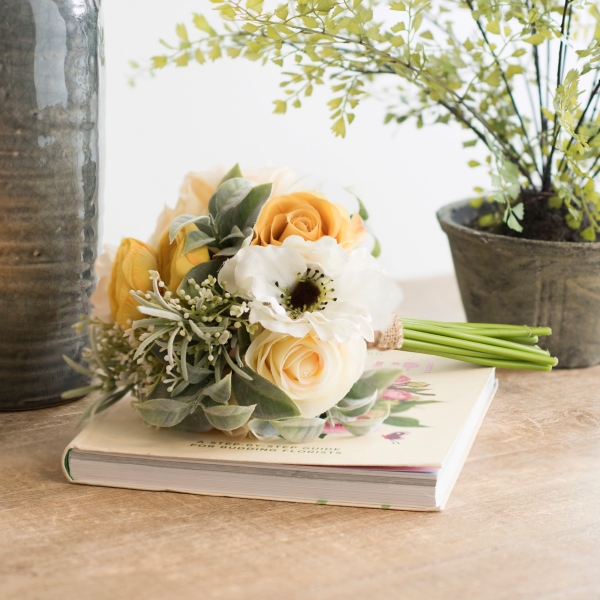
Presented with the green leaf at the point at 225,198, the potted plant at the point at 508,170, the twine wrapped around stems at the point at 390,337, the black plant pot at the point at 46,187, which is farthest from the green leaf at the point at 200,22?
the twine wrapped around stems at the point at 390,337

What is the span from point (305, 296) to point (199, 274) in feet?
0.26

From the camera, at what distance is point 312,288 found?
55 cm

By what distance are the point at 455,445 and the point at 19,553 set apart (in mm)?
312

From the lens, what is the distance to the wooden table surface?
445 mm

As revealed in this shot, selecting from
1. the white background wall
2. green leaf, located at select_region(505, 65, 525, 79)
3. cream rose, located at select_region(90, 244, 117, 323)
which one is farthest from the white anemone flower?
the white background wall

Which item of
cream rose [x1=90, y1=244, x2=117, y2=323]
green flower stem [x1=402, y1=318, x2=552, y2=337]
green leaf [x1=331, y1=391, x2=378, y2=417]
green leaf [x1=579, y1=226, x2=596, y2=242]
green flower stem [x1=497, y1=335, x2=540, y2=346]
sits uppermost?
green leaf [x1=579, y1=226, x2=596, y2=242]

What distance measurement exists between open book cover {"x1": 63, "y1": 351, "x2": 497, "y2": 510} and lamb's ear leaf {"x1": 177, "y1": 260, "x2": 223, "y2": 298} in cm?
12

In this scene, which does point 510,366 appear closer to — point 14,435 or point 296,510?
point 296,510

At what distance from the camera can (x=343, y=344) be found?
56 cm

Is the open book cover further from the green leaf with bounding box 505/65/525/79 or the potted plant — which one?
the green leaf with bounding box 505/65/525/79

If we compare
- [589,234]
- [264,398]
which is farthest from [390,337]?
[589,234]

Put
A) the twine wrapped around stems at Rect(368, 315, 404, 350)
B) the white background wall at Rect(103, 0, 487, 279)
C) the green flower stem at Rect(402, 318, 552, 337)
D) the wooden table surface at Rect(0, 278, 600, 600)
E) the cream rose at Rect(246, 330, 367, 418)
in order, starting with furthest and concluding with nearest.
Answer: the white background wall at Rect(103, 0, 487, 279) < the green flower stem at Rect(402, 318, 552, 337) < the twine wrapped around stems at Rect(368, 315, 404, 350) < the cream rose at Rect(246, 330, 367, 418) < the wooden table surface at Rect(0, 278, 600, 600)

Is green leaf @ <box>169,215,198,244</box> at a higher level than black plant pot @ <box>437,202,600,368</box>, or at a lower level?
higher

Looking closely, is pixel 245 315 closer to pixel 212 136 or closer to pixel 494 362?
pixel 494 362
